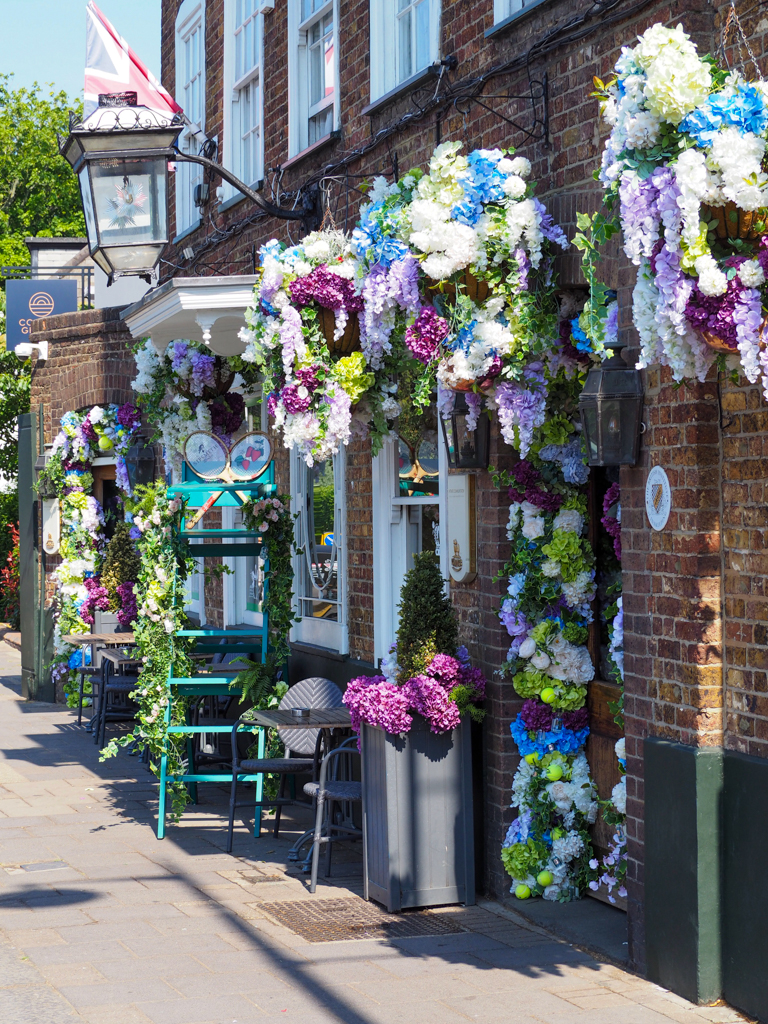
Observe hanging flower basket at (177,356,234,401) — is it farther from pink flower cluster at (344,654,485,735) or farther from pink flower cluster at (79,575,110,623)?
pink flower cluster at (79,575,110,623)

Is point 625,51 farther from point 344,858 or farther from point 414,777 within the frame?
point 344,858

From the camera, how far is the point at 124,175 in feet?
24.1

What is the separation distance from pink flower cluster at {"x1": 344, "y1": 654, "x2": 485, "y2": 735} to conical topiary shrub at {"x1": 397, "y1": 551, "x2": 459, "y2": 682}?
70mm

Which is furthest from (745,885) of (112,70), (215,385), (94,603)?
(94,603)

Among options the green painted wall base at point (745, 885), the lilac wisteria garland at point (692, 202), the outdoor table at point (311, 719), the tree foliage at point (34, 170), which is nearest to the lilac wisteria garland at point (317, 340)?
the outdoor table at point (311, 719)

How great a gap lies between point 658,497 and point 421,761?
1.87 m

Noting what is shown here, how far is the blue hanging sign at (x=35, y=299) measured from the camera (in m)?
16.0

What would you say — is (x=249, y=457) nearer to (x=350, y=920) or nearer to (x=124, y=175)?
(x=124, y=175)

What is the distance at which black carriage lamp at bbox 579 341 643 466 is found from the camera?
16.1ft

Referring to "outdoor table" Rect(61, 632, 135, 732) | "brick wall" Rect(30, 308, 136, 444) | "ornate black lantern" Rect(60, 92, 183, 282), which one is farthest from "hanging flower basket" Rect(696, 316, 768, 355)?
"brick wall" Rect(30, 308, 136, 444)

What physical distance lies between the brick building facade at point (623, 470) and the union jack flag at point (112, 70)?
122 centimetres

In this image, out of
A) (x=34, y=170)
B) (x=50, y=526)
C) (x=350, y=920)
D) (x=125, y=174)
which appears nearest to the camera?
(x=350, y=920)

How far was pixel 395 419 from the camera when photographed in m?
6.64

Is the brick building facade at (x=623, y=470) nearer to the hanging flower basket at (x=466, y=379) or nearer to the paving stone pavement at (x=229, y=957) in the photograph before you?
the paving stone pavement at (x=229, y=957)
